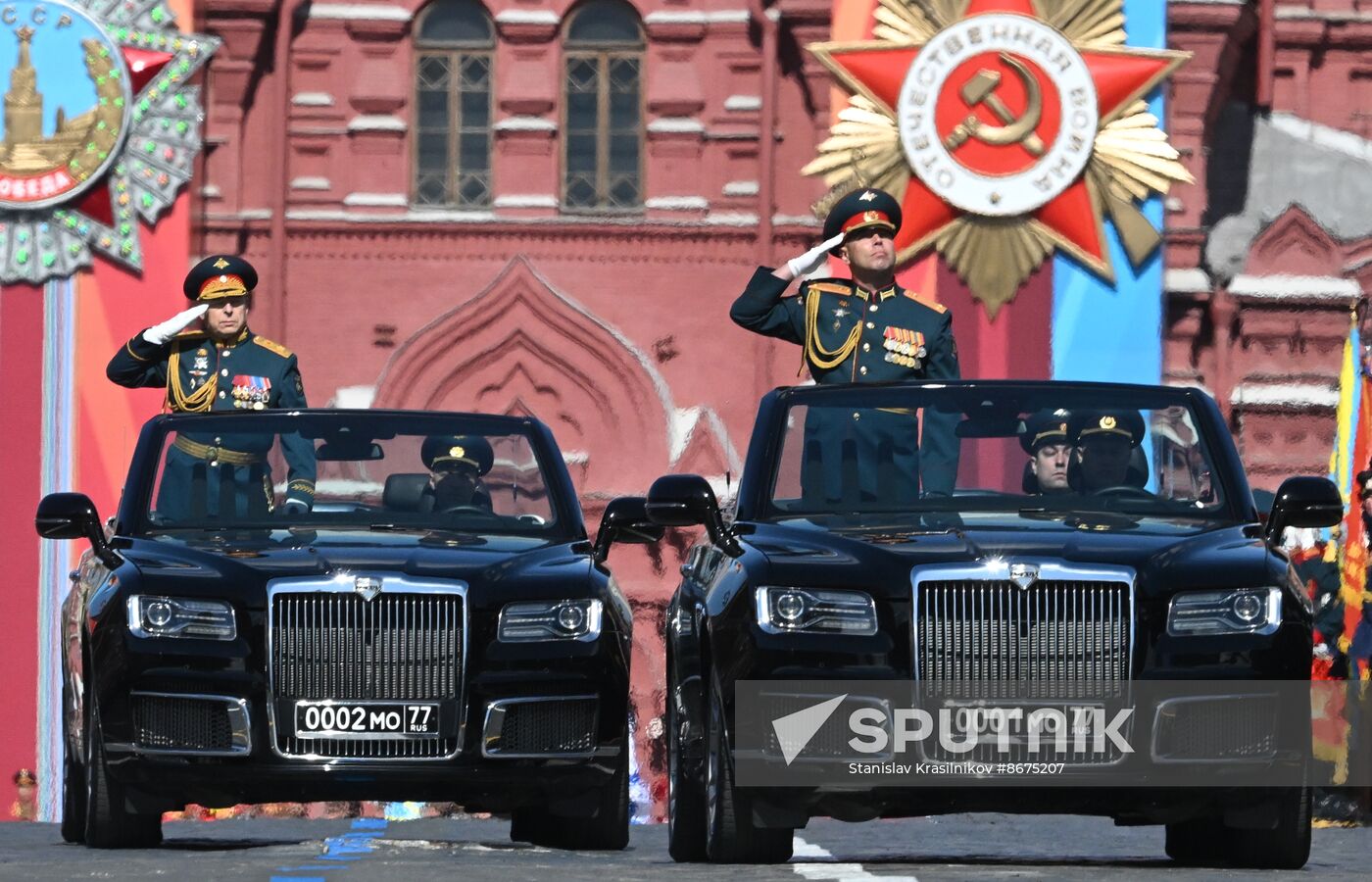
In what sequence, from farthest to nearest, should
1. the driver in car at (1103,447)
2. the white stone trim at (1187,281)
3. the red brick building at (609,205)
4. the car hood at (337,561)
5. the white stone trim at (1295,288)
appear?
1. the red brick building at (609,205)
2. the white stone trim at (1295,288)
3. the white stone trim at (1187,281)
4. the car hood at (337,561)
5. the driver in car at (1103,447)

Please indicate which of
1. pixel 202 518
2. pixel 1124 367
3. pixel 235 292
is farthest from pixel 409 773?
pixel 1124 367

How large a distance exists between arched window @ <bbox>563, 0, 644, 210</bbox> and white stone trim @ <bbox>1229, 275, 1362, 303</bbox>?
16.3 feet

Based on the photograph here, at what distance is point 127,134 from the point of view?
2655 centimetres

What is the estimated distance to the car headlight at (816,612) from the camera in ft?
29.3

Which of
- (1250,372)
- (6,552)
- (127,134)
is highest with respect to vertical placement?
(127,134)

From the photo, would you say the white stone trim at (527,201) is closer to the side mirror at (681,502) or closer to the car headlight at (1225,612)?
the side mirror at (681,502)

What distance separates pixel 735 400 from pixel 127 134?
17.6ft

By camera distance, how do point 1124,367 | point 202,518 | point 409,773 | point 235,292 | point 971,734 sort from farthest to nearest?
point 1124,367, point 235,292, point 202,518, point 409,773, point 971,734

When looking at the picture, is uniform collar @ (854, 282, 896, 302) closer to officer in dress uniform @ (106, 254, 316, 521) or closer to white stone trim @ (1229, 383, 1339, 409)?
officer in dress uniform @ (106, 254, 316, 521)

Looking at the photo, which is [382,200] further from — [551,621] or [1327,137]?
[551,621]

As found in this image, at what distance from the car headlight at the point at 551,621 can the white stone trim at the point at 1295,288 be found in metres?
17.1

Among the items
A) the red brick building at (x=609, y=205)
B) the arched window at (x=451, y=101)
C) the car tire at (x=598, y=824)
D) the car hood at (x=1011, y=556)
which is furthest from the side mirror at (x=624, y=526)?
the arched window at (x=451, y=101)

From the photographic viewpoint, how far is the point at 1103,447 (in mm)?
10094

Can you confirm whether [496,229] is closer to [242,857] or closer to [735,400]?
[735,400]
